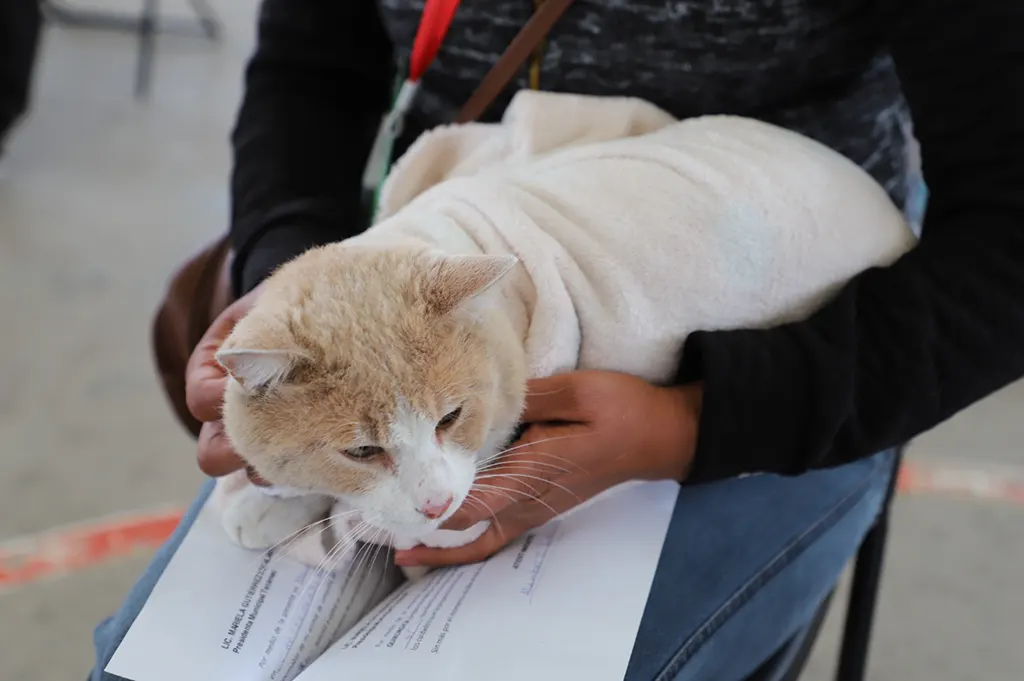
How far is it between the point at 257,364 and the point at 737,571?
40 cm

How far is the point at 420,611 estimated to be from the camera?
2.07 ft

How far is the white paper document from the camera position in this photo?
59cm

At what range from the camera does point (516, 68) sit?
0.77 meters

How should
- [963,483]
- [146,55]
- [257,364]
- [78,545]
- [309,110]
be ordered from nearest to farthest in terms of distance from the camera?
[257,364] < [309,110] < [78,545] < [963,483] < [146,55]

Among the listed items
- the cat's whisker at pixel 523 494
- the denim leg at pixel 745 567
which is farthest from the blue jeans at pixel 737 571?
the cat's whisker at pixel 523 494

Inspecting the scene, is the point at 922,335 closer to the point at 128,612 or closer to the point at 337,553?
the point at 337,553

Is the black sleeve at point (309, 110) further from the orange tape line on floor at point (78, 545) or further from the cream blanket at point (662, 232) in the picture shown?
the orange tape line on floor at point (78, 545)

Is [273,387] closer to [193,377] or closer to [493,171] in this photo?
[193,377]

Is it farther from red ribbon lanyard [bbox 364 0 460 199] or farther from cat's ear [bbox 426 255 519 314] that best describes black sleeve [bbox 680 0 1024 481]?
red ribbon lanyard [bbox 364 0 460 199]

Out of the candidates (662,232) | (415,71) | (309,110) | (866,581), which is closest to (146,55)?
(309,110)

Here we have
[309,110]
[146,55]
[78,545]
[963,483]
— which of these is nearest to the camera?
[309,110]

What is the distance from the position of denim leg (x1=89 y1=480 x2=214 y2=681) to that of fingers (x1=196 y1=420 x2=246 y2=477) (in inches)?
3.3

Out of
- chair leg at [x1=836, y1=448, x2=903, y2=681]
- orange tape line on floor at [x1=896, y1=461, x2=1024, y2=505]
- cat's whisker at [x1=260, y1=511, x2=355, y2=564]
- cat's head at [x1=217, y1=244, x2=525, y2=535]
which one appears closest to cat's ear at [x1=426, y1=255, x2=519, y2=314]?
cat's head at [x1=217, y1=244, x2=525, y2=535]

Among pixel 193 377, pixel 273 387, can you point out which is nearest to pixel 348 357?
pixel 273 387
